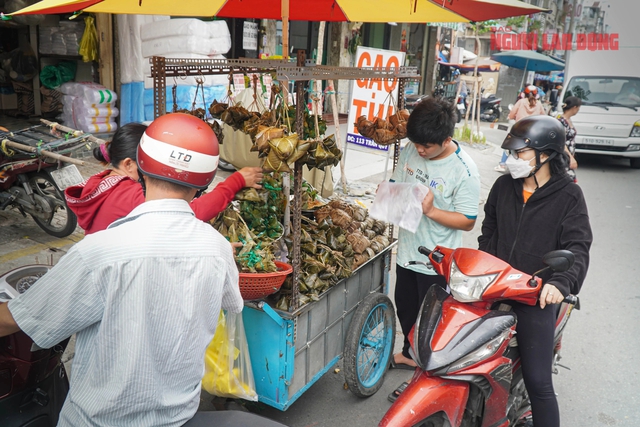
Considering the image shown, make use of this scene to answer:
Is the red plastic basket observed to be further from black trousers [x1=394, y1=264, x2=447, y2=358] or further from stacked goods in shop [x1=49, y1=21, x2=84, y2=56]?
stacked goods in shop [x1=49, y1=21, x2=84, y2=56]

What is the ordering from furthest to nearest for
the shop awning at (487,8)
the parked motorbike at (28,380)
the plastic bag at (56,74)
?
1. the plastic bag at (56,74)
2. the shop awning at (487,8)
3. the parked motorbike at (28,380)

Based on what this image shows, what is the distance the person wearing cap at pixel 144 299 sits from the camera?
57.6 inches

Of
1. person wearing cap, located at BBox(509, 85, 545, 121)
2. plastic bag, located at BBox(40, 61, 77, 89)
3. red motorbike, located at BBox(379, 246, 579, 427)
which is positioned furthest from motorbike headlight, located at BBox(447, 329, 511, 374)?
person wearing cap, located at BBox(509, 85, 545, 121)

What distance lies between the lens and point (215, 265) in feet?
5.34

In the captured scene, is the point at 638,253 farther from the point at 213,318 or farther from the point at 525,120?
the point at 213,318

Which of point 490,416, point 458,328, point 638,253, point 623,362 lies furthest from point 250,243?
point 638,253

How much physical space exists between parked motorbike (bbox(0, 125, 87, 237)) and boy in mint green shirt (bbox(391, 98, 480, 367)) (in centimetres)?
350

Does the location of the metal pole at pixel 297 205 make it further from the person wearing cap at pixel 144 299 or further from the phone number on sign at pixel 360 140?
the phone number on sign at pixel 360 140

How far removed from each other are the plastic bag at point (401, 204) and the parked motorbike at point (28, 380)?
67.3 inches

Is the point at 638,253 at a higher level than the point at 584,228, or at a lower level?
lower

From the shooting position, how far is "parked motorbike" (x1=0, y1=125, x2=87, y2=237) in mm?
5324

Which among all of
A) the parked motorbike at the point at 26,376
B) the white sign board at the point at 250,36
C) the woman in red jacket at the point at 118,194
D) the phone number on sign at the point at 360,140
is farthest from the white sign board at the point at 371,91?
the parked motorbike at the point at 26,376

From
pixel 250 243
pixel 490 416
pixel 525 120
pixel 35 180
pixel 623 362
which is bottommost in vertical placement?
pixel 623 362

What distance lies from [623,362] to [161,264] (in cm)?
414
